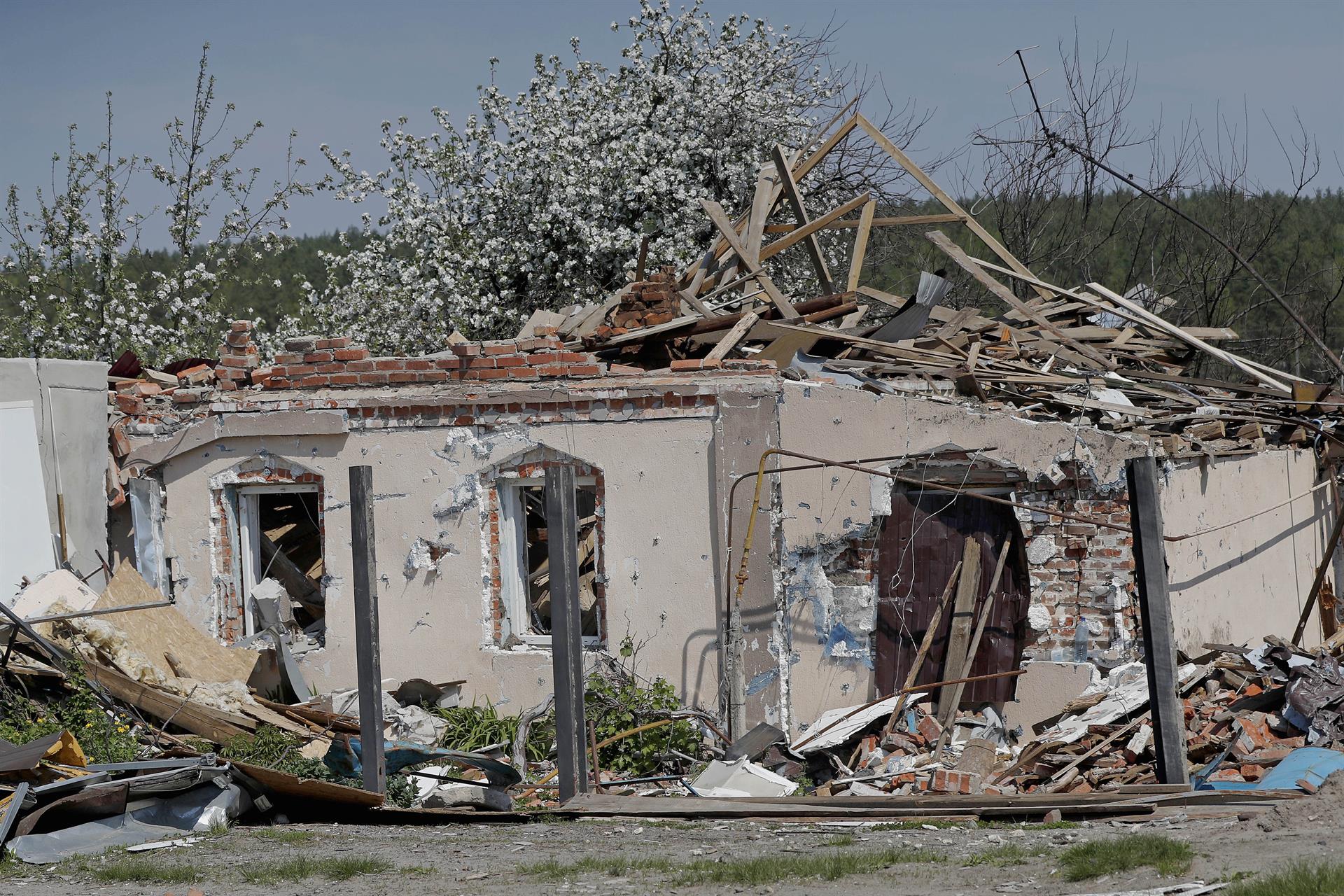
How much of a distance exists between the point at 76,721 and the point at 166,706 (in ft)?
2.14

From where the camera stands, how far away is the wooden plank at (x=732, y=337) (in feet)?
35.1

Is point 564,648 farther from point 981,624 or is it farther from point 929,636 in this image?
point 981,624

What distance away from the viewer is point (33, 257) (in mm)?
19328

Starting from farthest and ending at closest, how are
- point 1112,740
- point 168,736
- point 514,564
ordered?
point 514,564 → point 168,736 → point 1112,740

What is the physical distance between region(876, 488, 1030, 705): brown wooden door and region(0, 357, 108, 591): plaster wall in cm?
716

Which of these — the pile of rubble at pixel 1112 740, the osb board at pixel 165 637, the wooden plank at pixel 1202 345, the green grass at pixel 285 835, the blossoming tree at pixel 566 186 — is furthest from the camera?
the blossoming tree at pixel 566 186

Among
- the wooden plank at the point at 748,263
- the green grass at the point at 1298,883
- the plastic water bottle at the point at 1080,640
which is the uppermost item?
the wooden plank at the point at 748,263

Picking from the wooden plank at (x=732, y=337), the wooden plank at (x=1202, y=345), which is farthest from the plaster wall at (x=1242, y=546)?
the wooden plank at (x=732, y=337)

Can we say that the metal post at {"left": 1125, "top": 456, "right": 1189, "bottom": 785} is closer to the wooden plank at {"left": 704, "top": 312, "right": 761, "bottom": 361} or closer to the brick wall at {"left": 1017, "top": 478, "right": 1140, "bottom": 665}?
the brick wall at {"left": 1017, "top": 478, "right": 1140, "bottom": 665}

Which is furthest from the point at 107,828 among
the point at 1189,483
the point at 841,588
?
the point at 1189,483

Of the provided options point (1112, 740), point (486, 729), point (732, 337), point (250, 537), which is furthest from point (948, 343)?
point (250, 537)

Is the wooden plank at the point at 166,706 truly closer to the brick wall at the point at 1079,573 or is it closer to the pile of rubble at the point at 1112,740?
the pile of rubble at the point at 1112,740

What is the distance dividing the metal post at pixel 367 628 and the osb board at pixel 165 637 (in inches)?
131

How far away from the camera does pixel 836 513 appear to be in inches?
398
